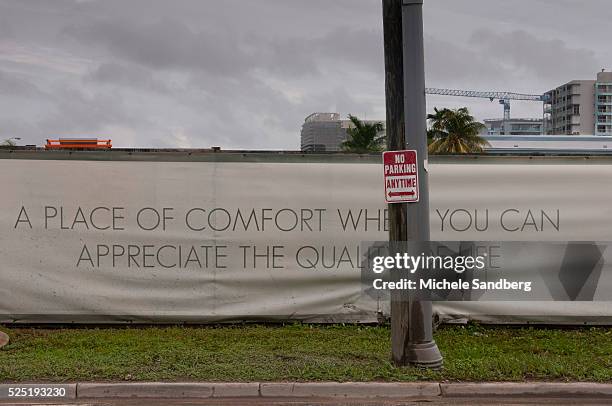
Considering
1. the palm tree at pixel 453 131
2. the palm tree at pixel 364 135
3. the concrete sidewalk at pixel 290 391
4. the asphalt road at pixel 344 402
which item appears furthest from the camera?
the palm tree at pixel 364 135

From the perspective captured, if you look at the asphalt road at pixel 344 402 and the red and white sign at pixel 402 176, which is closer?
the asphalt road at pixel 344 402

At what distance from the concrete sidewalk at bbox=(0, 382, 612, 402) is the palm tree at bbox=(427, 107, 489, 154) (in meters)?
47.2

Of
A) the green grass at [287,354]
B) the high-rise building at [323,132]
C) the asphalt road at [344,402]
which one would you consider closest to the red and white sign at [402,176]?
the green grass at [287,354]

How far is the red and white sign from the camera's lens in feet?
22.0

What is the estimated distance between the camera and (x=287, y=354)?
23.9ft

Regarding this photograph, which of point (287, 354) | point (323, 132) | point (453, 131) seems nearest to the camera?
point (287, 354)

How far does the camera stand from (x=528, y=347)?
7.71 meters

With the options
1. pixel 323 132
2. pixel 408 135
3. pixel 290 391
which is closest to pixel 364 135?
pixel 323 132

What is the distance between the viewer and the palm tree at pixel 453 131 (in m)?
53.0

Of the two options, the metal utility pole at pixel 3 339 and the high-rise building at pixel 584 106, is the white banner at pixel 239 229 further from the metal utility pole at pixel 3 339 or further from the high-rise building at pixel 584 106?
the high-rise building at pixel 584 106

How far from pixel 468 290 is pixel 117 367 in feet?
14.9

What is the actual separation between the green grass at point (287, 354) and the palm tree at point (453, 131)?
45412mm

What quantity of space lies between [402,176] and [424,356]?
1.83m

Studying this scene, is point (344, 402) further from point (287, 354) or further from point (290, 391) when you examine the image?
point (287, 354)
